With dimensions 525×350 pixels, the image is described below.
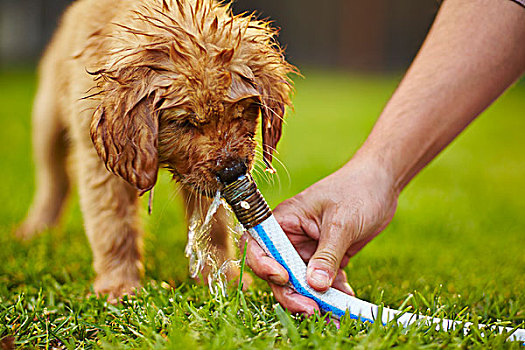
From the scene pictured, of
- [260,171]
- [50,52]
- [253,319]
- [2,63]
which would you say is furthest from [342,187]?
[2,63]

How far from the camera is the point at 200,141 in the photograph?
223 cm

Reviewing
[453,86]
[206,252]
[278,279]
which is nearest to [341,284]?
[278,279]

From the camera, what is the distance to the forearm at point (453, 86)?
2465 millimetres

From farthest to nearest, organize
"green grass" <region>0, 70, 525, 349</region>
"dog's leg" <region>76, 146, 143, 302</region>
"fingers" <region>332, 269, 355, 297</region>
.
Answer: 1. "dog's leg" <region>76, 146, 143, 302</region>
2. "fingers" <region>332, 269, 355, 297</region>
3. "green grass" <region>0, 70, 525, 349</region>

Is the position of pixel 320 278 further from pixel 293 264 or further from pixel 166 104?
pixel 166 104

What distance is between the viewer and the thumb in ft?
6.67

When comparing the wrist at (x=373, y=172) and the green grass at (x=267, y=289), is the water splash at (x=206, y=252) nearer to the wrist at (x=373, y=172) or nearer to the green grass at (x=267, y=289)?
the green grass at (x=267, y=289)

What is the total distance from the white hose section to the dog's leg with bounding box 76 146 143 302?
0.99 metres

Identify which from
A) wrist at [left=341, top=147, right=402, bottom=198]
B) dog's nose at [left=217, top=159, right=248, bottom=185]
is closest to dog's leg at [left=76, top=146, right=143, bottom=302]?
dog's nose at [left=217, top=159, right=248, bottom=185]

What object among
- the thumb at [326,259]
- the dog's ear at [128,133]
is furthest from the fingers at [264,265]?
the dog's ear at [128,133]

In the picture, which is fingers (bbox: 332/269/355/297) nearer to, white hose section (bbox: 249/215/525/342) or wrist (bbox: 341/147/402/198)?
white hose section (bbox: 249/215/525/342)

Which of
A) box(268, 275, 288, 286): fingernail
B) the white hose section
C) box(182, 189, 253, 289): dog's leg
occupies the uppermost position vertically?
the white hose section

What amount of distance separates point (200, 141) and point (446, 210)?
310cm

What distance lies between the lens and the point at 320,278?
2.03 m
